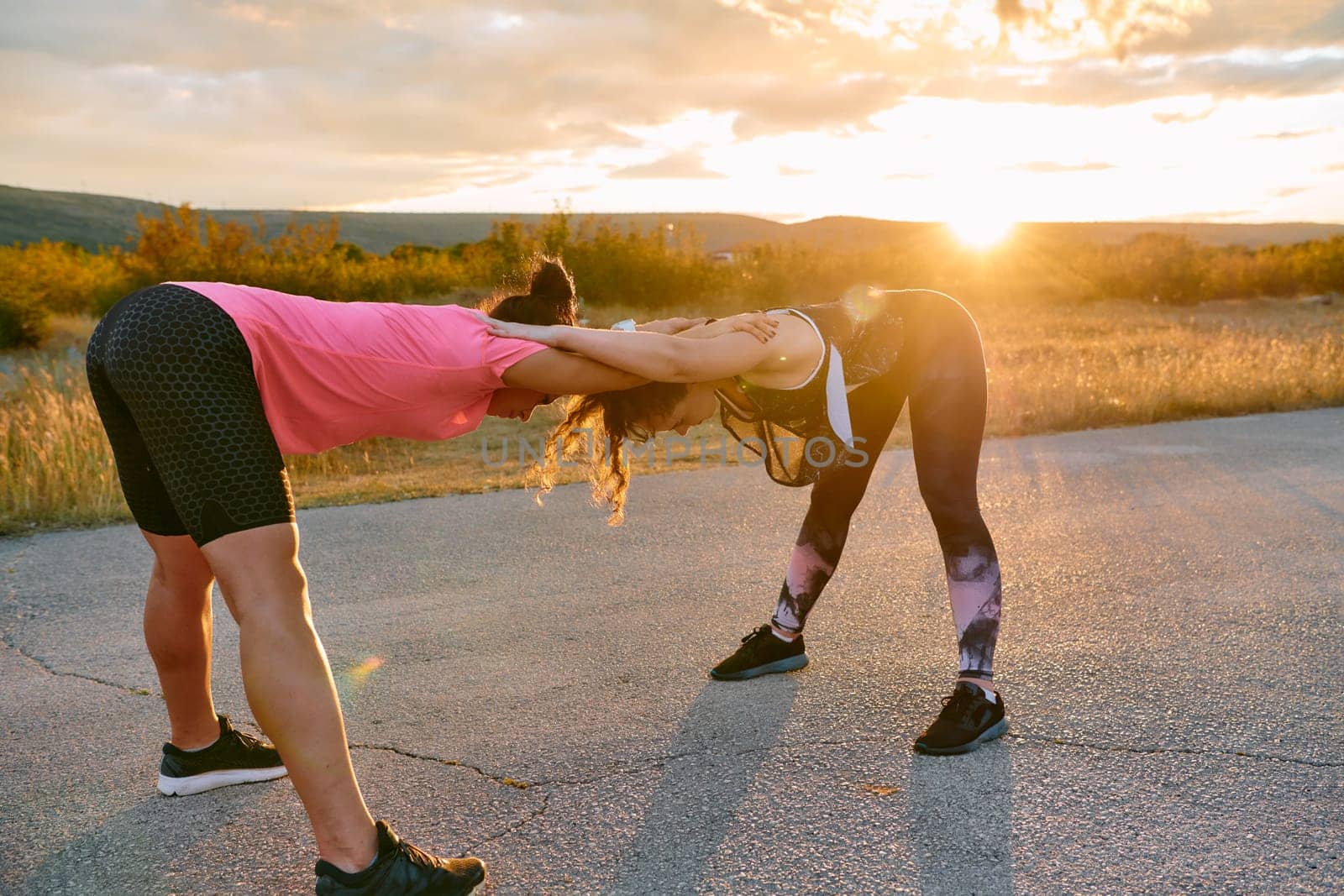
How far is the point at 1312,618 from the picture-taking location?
4.48m

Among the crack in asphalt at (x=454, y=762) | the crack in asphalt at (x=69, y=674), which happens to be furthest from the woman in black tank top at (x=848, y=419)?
the crack in asphalt at (x=69, y=674)

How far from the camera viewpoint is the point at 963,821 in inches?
112

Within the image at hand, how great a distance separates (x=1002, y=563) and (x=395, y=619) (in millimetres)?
3031

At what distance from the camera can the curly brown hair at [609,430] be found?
3.01 metres

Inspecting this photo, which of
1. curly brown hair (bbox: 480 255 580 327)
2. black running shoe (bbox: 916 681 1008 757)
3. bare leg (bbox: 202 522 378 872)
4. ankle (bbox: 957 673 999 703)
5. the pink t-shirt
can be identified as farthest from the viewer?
ankle (bbox: 957 673 999 703)

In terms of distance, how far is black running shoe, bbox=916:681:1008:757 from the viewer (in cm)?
326

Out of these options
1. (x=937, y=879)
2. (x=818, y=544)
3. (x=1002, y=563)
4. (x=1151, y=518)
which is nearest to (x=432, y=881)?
(x=937, y=879)

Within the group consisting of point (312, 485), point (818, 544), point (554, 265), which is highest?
point (554, 265)

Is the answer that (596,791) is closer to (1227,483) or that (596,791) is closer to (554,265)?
(554,265)

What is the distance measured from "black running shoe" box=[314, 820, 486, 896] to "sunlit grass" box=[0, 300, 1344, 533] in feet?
14.9

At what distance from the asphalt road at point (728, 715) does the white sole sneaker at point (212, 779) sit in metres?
0.04

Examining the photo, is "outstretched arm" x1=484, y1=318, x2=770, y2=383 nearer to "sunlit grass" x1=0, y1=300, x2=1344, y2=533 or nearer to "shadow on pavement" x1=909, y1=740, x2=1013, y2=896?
"shadow on pavement" x1=909, y1=740, x2=1013, y2=896

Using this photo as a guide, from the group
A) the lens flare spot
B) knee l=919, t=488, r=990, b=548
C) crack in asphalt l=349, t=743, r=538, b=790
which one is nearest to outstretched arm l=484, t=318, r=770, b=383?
knee l=919, t=488, r=990, b=548

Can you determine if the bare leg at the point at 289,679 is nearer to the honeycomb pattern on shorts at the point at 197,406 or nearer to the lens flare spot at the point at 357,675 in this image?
the honeycomb pattern on shorts at the point at 197,406
